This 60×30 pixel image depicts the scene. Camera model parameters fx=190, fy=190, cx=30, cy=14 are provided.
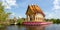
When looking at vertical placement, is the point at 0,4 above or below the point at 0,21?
above

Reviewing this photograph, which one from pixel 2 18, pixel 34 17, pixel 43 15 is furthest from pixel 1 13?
pixel 43 15

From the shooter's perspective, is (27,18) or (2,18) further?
(27,18)

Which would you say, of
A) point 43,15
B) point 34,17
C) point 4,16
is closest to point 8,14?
point 4,16

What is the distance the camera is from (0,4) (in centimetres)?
2786

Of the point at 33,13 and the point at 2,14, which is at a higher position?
the point at 33,13

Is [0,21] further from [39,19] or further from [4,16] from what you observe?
[39,19]

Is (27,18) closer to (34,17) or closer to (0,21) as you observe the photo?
(34,17)

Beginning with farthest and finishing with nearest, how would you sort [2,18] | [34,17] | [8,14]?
[34,17] < [8,14] < [2,18]

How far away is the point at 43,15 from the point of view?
53344 mm

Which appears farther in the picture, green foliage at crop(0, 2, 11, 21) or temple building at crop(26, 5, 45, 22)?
temple building at crop(26, 5, 45, 22)

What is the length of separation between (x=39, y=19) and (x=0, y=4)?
2475cm

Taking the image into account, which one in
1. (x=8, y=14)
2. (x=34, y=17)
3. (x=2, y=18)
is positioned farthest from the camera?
(x=34, y=17)

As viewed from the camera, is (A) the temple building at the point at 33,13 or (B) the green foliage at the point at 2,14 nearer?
(B) the green foliage at the point at 2,14

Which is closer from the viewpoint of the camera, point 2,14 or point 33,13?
point 2,14
